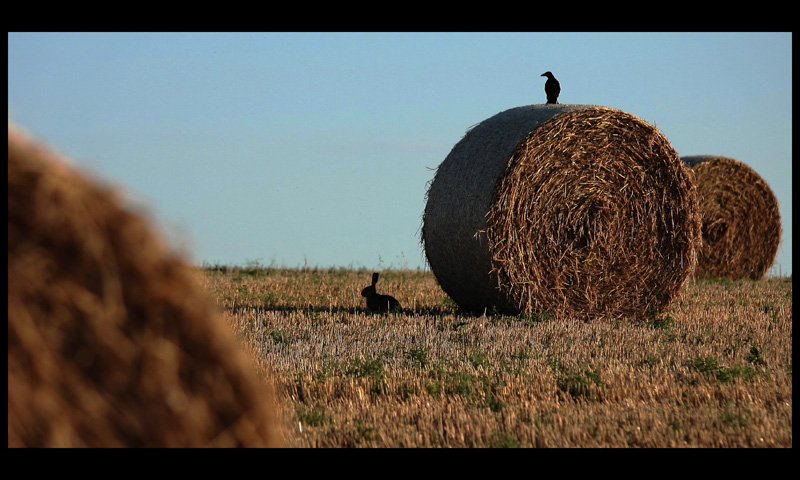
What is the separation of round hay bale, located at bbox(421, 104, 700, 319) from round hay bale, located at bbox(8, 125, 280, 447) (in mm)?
6993

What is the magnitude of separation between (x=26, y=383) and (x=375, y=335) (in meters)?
5.82

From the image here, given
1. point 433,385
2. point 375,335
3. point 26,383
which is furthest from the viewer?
point 375,335

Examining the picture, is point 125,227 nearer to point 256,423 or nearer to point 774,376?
point 256,423

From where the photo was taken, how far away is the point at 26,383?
10.7 ft

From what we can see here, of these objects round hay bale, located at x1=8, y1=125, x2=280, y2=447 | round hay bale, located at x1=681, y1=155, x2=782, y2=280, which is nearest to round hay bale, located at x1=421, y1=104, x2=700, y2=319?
round hay bale, located at x1=681, y1=155, x2=782, y2=280

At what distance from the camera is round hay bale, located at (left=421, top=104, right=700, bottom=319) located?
1048cm

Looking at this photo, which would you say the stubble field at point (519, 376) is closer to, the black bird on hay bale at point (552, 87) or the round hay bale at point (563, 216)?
the round hay bale at point (563, 216)

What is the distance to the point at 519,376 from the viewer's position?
677 centimetres

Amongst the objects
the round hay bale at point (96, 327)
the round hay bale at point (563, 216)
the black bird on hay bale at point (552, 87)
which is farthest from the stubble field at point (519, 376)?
the black bird on hay bale at point (552, 87)

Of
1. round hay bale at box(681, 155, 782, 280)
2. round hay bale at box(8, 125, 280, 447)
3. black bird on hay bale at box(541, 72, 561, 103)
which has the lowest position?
round hay bale at box(681, 155, 782, 280)

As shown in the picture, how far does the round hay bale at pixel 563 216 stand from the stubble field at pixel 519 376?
0.46 m

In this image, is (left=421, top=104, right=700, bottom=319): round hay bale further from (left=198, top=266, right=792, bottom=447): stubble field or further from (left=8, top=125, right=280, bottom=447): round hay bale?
(left=8, top=125, right=280, bottom=447): round hay bale

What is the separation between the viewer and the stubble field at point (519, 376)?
17.0ft
